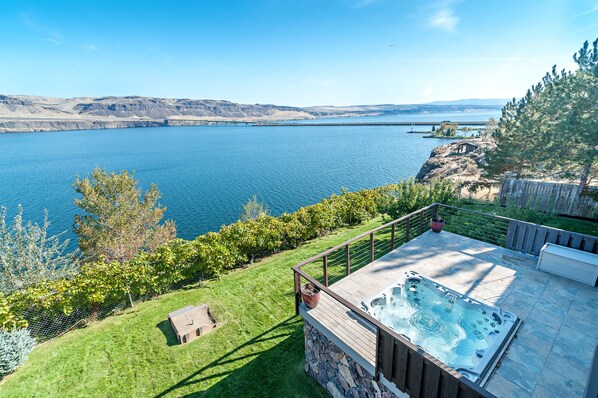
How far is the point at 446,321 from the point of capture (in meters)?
5.49

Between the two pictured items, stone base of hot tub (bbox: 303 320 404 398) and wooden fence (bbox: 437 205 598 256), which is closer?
stone base of hot tub (bbox: 303 320 404 398)

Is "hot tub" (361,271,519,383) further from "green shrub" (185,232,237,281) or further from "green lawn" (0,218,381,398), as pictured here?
"green shrub" (185,232,237,281)

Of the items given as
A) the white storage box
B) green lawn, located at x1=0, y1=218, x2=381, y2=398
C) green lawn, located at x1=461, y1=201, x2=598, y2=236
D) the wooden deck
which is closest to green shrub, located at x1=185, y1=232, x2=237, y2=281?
→ green lawn, located at x1=0, y1=218, x2=381, y2=398

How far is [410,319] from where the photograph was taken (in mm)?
5617

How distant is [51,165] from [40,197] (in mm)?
24578

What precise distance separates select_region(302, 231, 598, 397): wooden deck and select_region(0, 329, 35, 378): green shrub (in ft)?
22.1

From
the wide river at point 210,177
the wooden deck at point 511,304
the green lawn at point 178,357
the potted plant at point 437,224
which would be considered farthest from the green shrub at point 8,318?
the wide river at point 210,177

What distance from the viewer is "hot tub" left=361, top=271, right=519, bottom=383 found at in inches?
164

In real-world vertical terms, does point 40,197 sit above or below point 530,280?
below

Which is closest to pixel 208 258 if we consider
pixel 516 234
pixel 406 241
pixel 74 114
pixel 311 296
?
pixel 311 296

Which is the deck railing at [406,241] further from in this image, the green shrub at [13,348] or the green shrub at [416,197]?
the green shrub at [13,348]

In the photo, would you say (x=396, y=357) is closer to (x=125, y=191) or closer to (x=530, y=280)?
(x=530, y=280)

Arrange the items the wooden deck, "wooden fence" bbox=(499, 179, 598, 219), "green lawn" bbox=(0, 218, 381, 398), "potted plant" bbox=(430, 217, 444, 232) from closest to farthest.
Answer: the wooden deck < "green lawn" bbox=(0, 218, 381, 398) < "potted plant" bbox=(430, 217, 444, 232) < "wooden fence" bbox=(499, 179, 598, 219)

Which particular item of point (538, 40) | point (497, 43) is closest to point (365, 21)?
point (497, 43)
